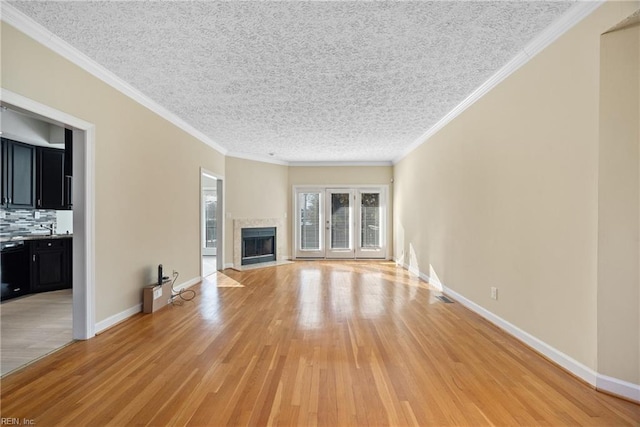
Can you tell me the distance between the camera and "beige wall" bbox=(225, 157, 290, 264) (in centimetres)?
700

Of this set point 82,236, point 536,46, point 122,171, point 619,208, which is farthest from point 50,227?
point 619,208

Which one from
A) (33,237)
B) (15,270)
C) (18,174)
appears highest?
(18,174)

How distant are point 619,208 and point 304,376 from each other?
8.28 ft

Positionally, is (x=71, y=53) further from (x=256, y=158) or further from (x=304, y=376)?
(x=256, y=158)

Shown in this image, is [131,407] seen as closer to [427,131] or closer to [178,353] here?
[178,353]

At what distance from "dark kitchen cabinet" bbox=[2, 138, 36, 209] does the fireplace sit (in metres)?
3.82

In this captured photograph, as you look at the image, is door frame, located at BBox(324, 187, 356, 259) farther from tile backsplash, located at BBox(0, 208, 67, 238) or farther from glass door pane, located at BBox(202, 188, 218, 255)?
tile backsplash, located at BBox(0, 208, 67, 238)

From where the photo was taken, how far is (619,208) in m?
2.03

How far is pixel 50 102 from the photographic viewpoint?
2559mm

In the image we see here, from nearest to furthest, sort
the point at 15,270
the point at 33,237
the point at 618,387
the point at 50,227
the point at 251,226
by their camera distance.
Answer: the point at 618,387 < the point at 15,270 < the point at 33,237 < the point at 50,227 < the point at 251,226

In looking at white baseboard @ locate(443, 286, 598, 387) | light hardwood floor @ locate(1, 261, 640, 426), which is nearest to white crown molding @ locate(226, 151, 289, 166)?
light hardwood floor @ locate(1, 261, 640, 426)

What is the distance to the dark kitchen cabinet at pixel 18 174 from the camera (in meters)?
4.52

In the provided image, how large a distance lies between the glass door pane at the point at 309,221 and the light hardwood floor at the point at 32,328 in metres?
5.21

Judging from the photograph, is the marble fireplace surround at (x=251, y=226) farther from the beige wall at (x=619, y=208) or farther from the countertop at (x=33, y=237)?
the beige wall at (x=619, y=208)
